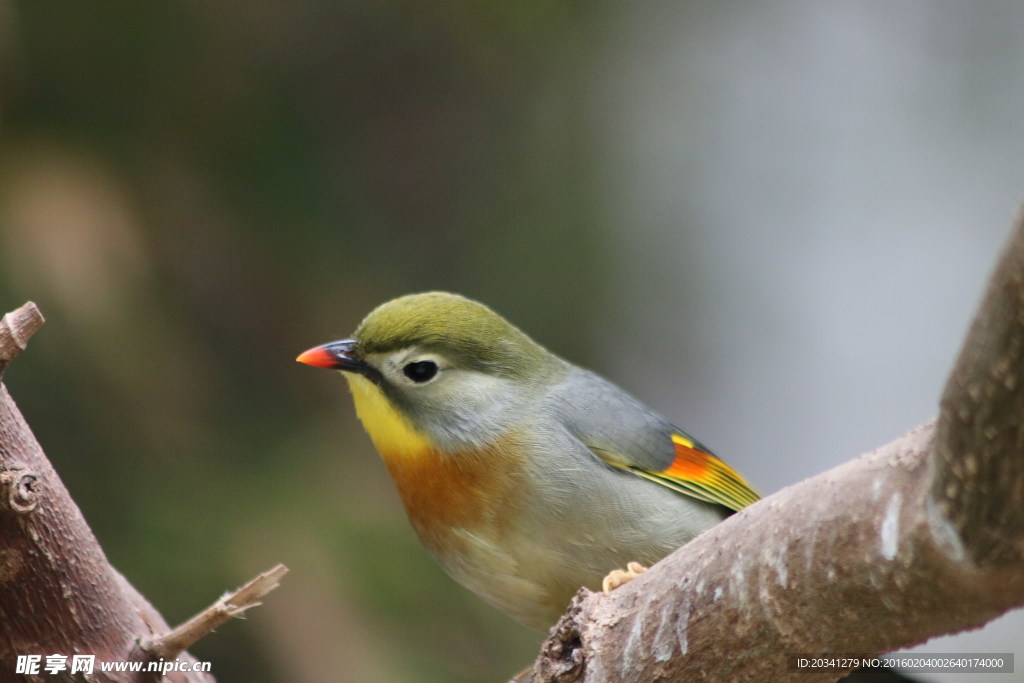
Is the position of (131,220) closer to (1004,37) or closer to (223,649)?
(223,649)

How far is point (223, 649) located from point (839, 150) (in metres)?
5.62

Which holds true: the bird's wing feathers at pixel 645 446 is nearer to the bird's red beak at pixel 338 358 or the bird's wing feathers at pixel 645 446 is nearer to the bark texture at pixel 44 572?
the bird's red beak at pixel 338 358

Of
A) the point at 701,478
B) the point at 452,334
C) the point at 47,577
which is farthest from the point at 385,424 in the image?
the point at 47,577

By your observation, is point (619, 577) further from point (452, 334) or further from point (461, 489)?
point (452, 334)

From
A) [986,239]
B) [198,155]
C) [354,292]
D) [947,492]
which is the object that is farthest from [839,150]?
[947,492]

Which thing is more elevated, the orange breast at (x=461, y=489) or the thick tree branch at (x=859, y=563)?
the orange breast at (x=461, y=489)

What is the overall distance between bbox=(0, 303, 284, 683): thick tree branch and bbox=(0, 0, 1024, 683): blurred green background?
1.67 meters

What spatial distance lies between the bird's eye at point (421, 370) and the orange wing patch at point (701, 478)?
0.70 meters

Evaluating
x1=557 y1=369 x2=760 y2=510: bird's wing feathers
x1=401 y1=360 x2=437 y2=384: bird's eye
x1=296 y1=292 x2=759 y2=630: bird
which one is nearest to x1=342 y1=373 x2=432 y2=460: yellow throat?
x1=296 y1=292 x2=759 y2=630: bird

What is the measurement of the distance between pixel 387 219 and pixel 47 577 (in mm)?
3580

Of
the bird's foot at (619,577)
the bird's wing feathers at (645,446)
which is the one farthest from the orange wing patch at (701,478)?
the bird's foot at (619,577)

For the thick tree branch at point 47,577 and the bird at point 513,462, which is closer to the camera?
the thick tree branch at point 47,577

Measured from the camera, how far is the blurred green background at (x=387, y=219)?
4.15 meters

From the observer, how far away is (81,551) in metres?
2.25
